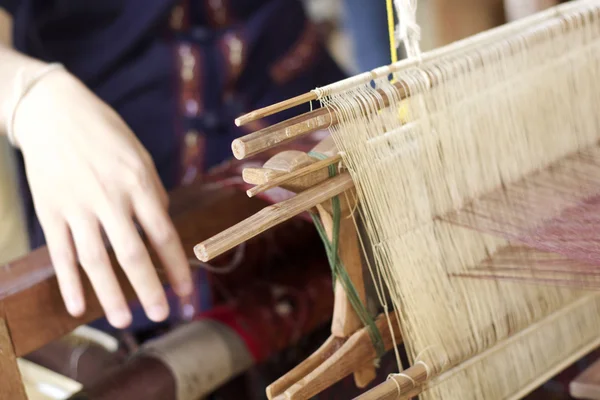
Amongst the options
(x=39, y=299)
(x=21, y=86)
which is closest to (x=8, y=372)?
(x=39, y=299)

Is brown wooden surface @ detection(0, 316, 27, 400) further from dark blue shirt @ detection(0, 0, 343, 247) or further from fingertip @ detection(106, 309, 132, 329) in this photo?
dark blue shirt @ detection(0, 0, 343, 247)

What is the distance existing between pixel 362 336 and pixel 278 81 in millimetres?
525

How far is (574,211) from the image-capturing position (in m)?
0.55

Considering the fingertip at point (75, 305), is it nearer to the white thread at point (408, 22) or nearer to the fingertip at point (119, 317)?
A: the fingertip at point (119, 317)

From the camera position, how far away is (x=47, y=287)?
0.55 metres

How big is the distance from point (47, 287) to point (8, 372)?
0.24 feet

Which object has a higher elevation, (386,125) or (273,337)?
(386,125)

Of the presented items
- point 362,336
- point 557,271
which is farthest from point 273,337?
point 557,271

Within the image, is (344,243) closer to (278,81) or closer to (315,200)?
(315,200)

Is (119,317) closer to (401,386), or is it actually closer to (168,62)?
(401,386)

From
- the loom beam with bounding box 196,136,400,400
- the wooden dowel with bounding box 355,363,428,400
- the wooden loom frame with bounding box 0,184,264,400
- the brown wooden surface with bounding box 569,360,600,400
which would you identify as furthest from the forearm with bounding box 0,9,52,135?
the brown wooden surface with bounding box 569,360,600,400

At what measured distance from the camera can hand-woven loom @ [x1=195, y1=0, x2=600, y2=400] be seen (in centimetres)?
48

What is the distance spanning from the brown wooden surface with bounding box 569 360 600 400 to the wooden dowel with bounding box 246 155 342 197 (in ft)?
1.35

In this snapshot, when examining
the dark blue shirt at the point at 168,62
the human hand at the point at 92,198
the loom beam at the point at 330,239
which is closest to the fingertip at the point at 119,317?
the human hand at the point at 92,198
